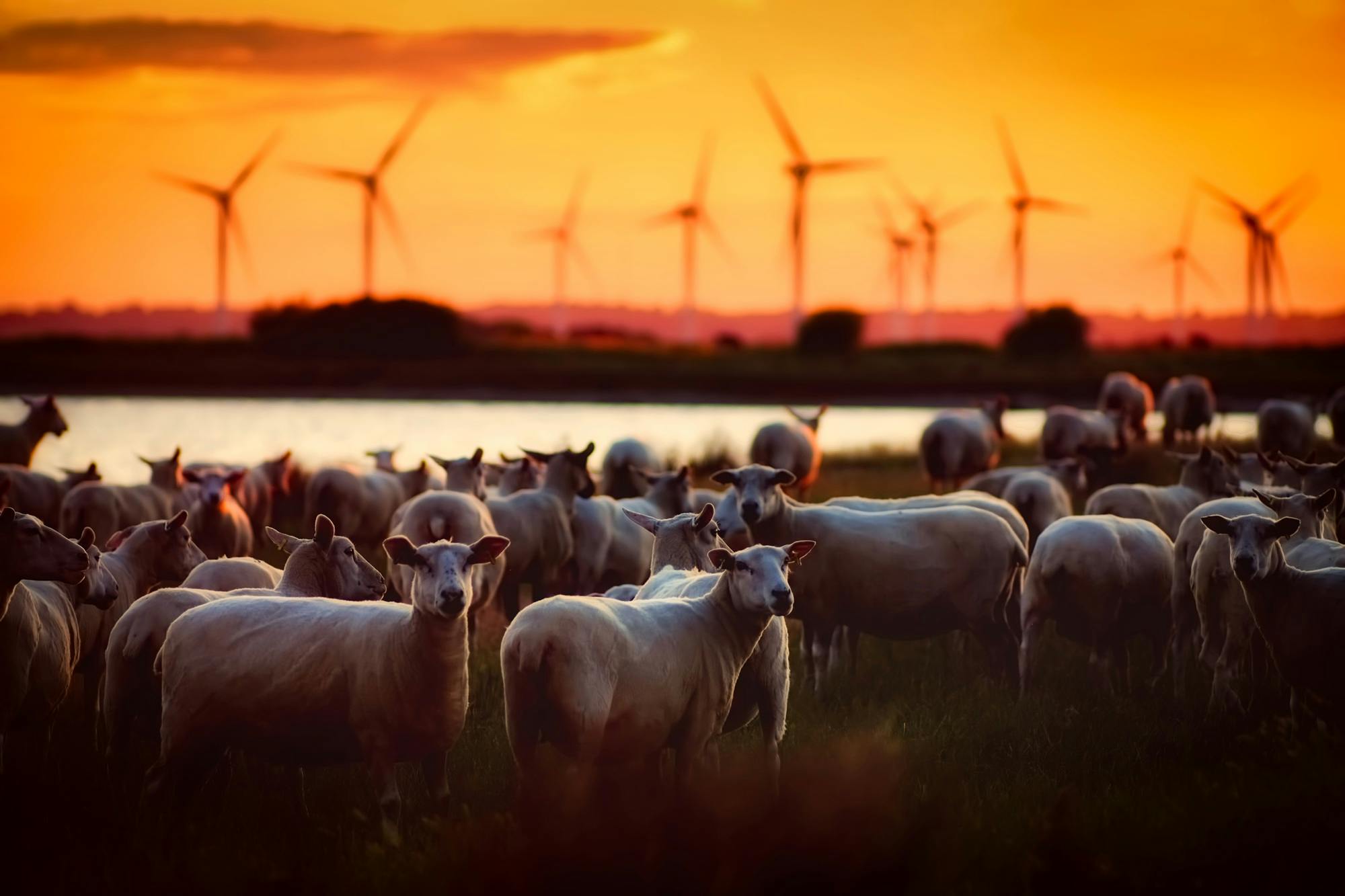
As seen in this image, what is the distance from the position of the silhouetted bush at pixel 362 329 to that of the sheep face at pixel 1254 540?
79202 millimetres

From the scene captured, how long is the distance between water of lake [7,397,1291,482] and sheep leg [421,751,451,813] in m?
20.1

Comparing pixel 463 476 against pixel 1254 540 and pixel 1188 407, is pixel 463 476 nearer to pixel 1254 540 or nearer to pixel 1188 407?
pixel 1254 540

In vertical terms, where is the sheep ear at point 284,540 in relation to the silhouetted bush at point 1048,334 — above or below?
below

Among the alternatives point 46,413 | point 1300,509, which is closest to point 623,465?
point 46,413

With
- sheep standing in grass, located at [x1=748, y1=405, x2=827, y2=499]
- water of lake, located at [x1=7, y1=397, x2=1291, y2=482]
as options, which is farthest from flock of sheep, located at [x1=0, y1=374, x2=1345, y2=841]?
water of lake, located at [x1=7, y1=397, x2=1291, y2=482]

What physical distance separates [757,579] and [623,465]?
12.3 meters

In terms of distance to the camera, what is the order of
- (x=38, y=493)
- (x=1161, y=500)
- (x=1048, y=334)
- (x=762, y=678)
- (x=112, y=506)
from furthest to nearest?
1. (x=1048, y=334)
2. (x=38, y=493)
3. (x=112, y=506)
4. (x=1161, y=500)
5. (x=762, y=678)

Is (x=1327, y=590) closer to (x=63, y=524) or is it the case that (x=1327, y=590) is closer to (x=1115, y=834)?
(x=1115, y=834)

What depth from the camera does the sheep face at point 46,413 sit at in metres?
23.1

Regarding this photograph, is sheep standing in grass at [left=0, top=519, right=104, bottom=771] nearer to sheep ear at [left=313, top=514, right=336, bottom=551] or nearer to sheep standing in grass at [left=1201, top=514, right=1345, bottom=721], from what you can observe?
sheep ear at [left=313, top=514, right=336, bottom=551]

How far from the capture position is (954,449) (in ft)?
87.7

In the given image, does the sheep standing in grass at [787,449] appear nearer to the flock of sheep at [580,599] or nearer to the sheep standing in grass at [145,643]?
the flock of sheep at [580,599]

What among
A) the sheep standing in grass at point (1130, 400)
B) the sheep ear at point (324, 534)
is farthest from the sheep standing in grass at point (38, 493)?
the sheep standing in grass at point (1130, 400)

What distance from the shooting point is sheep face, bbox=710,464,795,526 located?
41.9 feet
